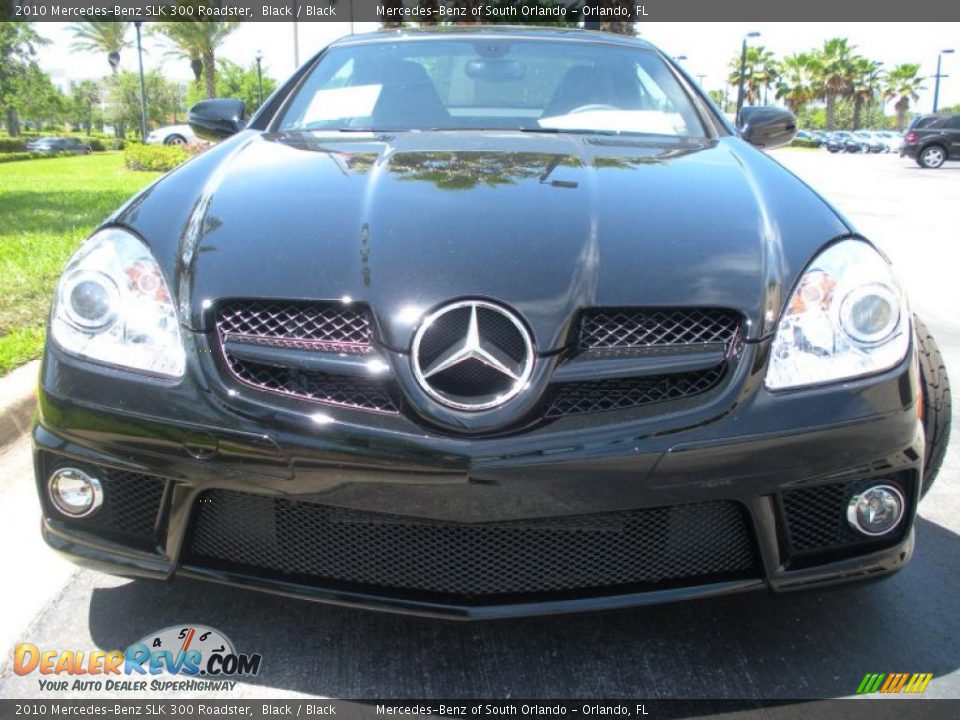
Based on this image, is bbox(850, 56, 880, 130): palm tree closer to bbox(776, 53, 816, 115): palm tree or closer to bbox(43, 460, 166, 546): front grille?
bbox(776, 53, 816, 115): palm tree

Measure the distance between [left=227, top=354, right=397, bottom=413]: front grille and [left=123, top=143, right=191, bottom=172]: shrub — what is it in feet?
61.8

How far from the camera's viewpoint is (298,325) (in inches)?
72.1

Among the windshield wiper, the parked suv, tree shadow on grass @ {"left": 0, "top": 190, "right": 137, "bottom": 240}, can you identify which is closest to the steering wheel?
the windshield wiper

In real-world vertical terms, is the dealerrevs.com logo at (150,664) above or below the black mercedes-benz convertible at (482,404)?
below

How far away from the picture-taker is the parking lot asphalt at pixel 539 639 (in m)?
1.94

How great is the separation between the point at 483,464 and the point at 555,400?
194 mm

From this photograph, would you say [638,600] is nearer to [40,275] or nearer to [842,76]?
[40,275]

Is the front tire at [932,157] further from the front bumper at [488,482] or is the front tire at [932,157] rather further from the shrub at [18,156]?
the shrub at [18,156]

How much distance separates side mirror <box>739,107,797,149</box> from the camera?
3.38 metres

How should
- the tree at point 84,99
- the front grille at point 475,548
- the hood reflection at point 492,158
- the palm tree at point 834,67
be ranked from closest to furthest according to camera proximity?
the front grille at point 475,548, the hood reflection at point 492,158, the palm tree at point 834,67, the tree at point 84,99

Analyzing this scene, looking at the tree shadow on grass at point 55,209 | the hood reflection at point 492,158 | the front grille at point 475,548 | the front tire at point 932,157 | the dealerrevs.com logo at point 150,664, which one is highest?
the hood reflection at point 492,158

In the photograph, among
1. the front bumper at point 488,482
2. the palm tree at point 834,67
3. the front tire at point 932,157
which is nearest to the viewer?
the front bumper at point 488,482

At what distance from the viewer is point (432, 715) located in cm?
184

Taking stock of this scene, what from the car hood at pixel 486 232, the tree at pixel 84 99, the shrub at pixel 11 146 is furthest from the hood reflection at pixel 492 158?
the tree at pixel 84 99
